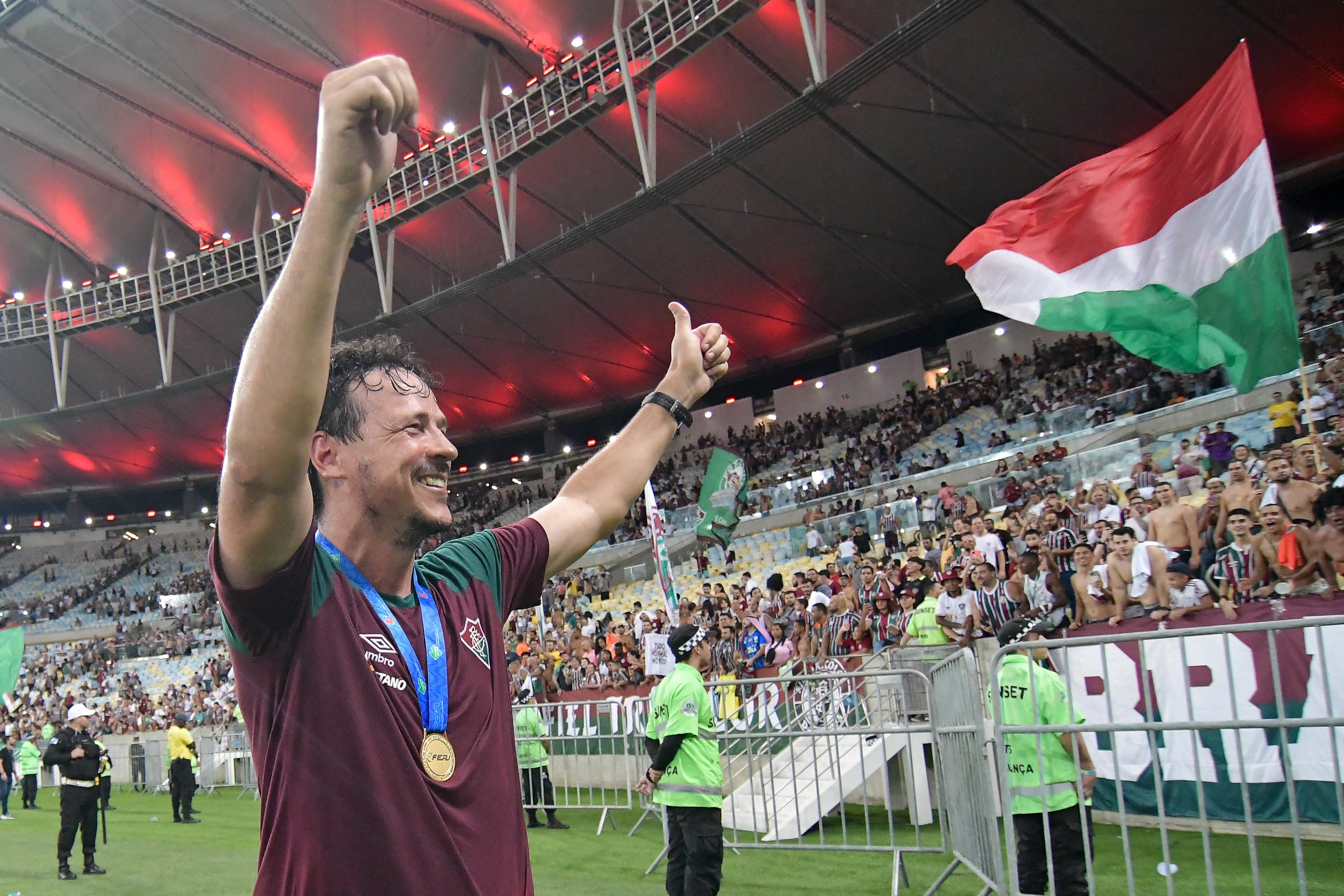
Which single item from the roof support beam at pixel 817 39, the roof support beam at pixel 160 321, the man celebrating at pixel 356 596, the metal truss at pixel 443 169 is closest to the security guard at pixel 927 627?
the man celebrating at pixel 356 596

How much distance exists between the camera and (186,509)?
153ft

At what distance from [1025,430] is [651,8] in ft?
39.3

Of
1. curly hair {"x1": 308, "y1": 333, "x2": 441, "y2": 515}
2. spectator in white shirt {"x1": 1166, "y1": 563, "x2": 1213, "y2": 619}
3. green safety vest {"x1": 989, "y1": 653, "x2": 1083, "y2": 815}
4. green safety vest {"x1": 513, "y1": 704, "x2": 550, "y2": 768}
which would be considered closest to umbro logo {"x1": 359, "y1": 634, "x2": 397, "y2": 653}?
curly hair {"x1": 308, "y1": 333, "x2": 441, "y2": 515}

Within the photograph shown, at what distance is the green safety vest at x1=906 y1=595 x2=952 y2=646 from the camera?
10.7 metres

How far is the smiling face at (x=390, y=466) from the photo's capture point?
1770mm

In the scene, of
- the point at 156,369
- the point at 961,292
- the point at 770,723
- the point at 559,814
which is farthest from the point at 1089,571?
the point at 156,369

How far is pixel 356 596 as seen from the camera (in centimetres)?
171

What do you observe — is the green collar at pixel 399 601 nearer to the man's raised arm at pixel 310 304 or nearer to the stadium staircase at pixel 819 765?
the man's raised arm at pixel 310 304

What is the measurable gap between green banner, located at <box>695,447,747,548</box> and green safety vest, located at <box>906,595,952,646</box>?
5.46 metres

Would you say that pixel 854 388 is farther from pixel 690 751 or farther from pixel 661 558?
pixel 690 751

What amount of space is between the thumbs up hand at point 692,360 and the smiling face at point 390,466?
67 centimetres

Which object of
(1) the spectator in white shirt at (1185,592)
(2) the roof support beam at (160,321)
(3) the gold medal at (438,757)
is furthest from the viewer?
(2) the roof support beam at (160,321)

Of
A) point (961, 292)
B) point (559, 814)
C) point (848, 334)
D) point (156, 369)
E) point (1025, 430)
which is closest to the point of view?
point (559, 814)

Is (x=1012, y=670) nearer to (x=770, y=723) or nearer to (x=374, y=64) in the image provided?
(x=770, y=723)
